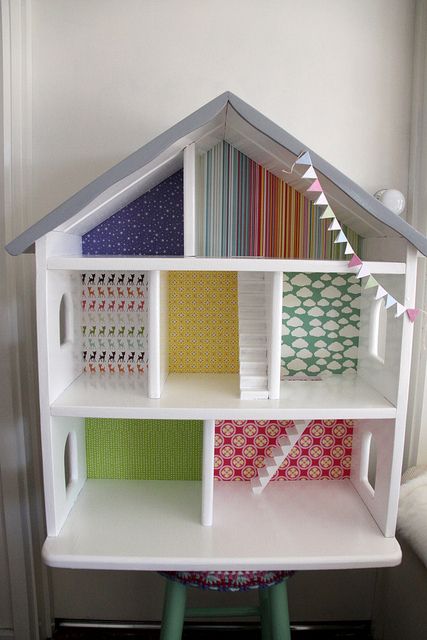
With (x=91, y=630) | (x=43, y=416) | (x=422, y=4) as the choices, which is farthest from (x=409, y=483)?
(x=422, y=4)

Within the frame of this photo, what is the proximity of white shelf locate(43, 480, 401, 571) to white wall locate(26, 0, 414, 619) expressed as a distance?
78 cm

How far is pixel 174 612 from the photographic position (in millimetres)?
1253

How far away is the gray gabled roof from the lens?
1004 mm

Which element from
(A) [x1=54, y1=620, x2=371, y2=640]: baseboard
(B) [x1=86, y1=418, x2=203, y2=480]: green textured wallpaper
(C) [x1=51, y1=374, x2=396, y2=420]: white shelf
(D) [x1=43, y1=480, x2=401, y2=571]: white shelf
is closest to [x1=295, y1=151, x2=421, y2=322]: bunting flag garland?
(C) [x1=51, y1=374, x2=396, y2=420]: white shelf

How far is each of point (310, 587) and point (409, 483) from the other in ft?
1.68

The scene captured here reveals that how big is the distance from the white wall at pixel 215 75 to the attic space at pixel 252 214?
8.0 inches

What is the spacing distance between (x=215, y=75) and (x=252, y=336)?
693 mm

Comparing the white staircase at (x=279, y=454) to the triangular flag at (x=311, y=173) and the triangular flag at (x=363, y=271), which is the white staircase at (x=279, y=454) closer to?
the triangular flag at (x=363, y=271)

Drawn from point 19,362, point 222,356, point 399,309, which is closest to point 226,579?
point 222,356

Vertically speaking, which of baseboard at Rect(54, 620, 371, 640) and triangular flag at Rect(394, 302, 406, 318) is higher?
triangular flag at Rect(394, 302, 406, 318)

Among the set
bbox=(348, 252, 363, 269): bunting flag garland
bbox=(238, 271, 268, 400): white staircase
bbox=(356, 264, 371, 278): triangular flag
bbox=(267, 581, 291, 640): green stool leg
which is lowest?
bbox=(267, 581, 291, 640): green stool leg

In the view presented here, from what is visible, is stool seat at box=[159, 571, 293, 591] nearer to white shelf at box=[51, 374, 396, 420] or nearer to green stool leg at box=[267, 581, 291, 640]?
green stool leg at box=[267, 581, 291, 640]

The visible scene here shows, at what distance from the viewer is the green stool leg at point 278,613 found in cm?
126

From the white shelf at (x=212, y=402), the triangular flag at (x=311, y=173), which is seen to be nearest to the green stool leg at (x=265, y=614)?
the white shelf at (x=212, y=402)
